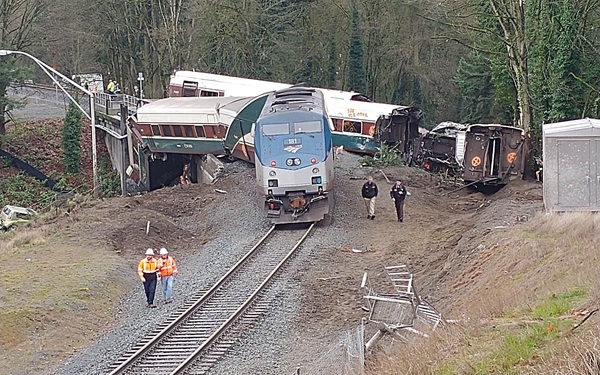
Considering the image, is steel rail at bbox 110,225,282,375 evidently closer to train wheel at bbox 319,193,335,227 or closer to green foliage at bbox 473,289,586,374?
train wheel at bbox 319,193,335,227

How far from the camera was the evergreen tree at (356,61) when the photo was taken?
6022 centimetres

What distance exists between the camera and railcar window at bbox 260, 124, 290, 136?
25.5 m

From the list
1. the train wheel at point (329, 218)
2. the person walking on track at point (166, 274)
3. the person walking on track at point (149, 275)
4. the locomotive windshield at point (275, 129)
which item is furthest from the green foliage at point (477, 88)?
the person walking on track at point (149, 275)

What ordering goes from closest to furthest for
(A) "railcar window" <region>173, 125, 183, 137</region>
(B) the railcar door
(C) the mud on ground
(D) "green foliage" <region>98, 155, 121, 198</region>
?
(C) the mud on ground, (A) "railcar window" <region>173, 125, 183, 137</region>, (D) "green foliage" <region>98, 155, 121, 198</region>, (B) the railcar door

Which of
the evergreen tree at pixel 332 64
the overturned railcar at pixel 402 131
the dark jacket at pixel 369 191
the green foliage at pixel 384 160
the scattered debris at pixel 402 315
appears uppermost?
the evergreen tree at pixel 332 64

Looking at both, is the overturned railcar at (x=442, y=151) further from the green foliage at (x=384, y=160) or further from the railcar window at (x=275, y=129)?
the railcar window at (x=275, y=129)

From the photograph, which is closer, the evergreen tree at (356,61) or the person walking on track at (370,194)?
the person walking on track at (370,194)

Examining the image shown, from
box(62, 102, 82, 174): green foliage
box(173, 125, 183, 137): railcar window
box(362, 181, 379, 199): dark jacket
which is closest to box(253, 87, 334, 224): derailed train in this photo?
box(362, 181, 379, 199): dark jacket

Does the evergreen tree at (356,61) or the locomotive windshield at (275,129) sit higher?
the evergreen tree at (356,61)

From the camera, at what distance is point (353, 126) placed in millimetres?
40938

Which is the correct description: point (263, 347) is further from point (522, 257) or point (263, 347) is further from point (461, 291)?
point (522, 257)

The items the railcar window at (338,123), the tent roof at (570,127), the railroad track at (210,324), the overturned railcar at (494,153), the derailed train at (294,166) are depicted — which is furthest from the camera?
the railcar window at (338,123)

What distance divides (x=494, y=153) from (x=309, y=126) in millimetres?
8041

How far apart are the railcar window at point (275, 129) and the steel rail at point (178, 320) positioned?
381 centimetres
